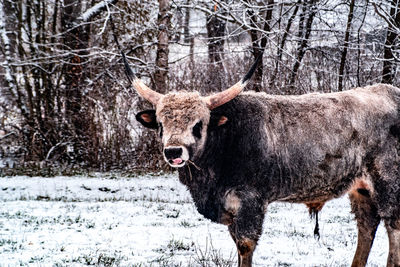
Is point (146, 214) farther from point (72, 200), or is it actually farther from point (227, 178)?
point (227, 178)

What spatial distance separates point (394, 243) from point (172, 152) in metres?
2.55

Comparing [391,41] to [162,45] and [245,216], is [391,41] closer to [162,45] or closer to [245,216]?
[162,45]

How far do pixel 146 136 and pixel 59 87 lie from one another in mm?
3027

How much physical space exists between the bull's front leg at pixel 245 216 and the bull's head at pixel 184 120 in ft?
1.78

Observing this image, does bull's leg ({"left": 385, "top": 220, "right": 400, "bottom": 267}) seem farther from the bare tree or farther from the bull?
the bare tree

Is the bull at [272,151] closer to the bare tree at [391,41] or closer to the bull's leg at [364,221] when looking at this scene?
the bull's leg at [364,221]

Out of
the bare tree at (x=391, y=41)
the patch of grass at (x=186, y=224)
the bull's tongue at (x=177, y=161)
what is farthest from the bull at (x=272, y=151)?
the bare tree at (x=391, y=41)

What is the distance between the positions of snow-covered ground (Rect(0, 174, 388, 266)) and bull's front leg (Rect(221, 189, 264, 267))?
1.90 ft

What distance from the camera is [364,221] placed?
4957 millimetres

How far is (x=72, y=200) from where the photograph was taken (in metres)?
9.53

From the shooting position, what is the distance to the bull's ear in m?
4.55

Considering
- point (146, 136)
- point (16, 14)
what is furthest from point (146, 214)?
point (16, 14)

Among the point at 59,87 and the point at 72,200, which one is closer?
the point at 72,200

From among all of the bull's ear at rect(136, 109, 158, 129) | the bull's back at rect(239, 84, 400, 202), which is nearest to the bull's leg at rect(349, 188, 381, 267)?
the bull's back at rect(239, 84, 400, 202)
